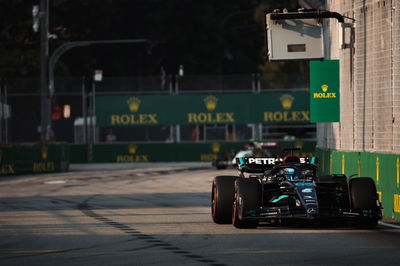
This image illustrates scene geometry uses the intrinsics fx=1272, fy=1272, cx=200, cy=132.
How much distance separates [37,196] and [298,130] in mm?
29265

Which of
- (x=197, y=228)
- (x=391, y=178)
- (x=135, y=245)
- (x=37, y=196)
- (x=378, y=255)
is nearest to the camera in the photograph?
(x=378, y=255)

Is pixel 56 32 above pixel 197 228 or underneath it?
above

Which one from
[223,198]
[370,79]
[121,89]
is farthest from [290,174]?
[121,89]

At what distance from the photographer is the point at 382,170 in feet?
69.9

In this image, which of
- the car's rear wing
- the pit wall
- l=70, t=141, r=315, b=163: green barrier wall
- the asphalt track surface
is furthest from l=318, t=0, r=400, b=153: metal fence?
l=70, t=141, r=315, b=163: green barrier wall

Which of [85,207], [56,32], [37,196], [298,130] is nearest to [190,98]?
[298,130]

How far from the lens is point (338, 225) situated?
1941cm

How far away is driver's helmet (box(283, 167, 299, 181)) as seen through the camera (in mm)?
19141

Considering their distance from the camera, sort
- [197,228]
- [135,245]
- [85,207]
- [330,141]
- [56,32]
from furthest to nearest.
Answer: [56,32] < [330,141] < [85,207] < [197,228] < [135,245]

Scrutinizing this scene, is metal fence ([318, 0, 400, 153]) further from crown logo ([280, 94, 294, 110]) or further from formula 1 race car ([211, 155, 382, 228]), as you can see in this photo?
crown logo ([280, 94, 294, 110])

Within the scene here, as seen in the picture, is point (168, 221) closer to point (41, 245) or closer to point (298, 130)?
point (41, 245)

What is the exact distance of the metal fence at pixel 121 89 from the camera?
189 feet

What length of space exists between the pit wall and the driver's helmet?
48.7 inches

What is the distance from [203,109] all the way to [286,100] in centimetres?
387
